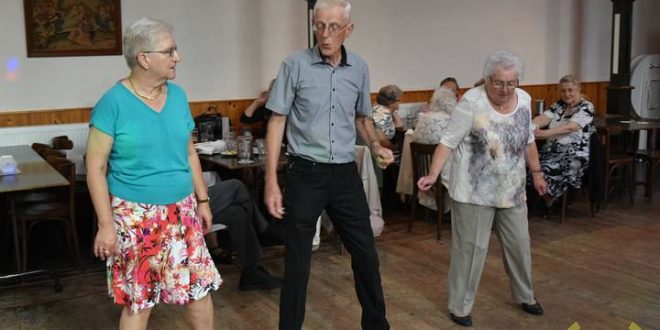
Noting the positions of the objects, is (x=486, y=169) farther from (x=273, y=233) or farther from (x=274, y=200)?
(x=273, y=233)

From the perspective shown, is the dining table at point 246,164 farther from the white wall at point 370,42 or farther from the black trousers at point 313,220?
the black trousers at point 313,220

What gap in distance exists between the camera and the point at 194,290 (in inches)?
103

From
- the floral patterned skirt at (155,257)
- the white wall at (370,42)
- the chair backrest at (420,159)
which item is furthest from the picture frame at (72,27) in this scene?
the floral patterned skirt at (155,257)

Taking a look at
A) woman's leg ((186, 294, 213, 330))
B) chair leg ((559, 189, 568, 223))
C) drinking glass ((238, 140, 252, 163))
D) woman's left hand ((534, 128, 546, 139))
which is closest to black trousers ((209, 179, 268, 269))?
drinking glass ((238, 140, 252, 163))

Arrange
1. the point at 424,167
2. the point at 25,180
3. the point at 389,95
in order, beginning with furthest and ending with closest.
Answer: the point at 389,95, the point at 424,167, the point at 25,180

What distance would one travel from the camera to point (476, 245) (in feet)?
11.6

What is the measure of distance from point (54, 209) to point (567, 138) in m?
3.93

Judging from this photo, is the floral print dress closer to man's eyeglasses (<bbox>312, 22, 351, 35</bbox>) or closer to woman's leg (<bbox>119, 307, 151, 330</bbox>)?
man's eyeglasses (<bbox>312, 22, 351, 35</bbox>)

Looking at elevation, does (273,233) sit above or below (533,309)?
above

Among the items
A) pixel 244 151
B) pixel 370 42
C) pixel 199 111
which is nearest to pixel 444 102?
pixel 244 151

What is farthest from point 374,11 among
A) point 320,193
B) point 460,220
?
point 320,193

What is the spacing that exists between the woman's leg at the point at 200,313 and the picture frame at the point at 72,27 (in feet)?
13.6

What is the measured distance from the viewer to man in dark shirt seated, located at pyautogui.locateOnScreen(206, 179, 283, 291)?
408 cm

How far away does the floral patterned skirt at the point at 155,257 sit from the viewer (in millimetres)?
2502
